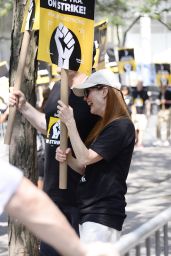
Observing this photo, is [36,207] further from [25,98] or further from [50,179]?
[25,98]

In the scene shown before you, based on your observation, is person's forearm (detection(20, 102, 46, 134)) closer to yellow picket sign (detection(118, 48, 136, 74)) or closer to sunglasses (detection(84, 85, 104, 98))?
sunglasses (detection(84, 85, 104, 98))

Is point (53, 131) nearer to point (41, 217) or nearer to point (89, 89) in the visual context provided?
point (89, 89)

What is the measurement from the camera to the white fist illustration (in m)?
4.92

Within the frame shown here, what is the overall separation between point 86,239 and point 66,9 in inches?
53.8

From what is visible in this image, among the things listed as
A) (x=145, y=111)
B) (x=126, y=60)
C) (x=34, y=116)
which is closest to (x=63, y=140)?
(x=34, y=116)

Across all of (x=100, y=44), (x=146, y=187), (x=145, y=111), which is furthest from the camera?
(x=145, y=111)

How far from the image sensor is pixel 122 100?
479 centimetres

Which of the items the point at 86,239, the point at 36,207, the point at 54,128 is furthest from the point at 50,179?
the point at 36,207

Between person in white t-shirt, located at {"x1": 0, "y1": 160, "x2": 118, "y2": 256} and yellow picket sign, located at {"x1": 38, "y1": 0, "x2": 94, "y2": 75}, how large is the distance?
2.51 meters

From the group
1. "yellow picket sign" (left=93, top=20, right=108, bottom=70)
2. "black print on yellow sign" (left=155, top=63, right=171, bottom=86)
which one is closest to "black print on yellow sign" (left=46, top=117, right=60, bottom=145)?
"yellow picket sign" (left=93, top=20, right=108, bottom=70)

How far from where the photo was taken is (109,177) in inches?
186

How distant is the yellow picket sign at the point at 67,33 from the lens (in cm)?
491

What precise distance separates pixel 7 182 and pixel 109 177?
2.29 meters

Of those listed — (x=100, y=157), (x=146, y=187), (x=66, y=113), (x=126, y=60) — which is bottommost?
(x=146, y=187)
